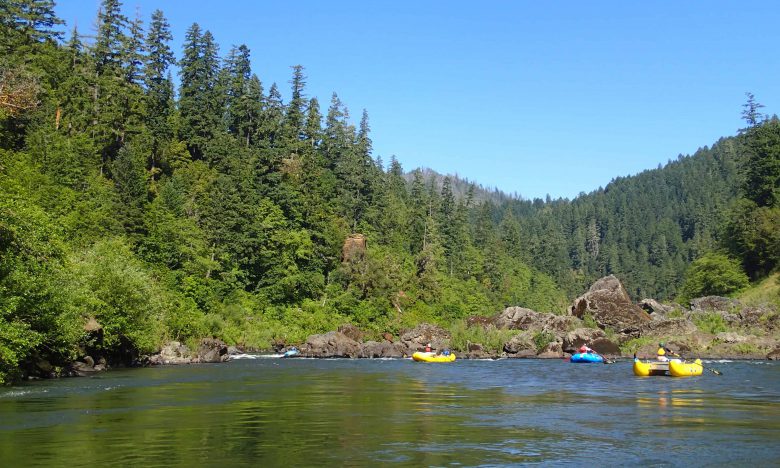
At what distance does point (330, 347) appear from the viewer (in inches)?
2936

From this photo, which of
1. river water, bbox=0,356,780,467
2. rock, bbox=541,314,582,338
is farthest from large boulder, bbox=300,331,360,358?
river water, bbox=0,356,780,467

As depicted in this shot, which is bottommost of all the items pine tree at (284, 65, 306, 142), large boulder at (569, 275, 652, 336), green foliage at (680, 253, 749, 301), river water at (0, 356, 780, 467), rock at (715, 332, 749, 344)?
river water at (0, 356, 780, 467)

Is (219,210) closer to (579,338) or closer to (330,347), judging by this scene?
(330,347)

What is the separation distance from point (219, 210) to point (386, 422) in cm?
7152

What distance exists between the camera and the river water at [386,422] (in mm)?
16625

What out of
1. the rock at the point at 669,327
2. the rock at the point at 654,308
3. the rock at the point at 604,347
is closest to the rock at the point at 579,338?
the rock at the point at 604,347

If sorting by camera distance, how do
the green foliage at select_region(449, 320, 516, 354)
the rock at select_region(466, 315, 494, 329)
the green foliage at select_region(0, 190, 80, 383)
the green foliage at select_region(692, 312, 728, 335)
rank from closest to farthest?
the green foliage at select_region(0, 190, 80, 383)
the green foliage at select_region(692, 312, 728, 335)
the green foliage at select_region(449, 320, 516, 354)
the rock at select_region(466, 315, 494, 329)

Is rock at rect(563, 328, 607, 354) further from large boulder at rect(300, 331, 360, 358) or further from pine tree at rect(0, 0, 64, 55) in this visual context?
pine tree at rect(0, 0, 64, 55)

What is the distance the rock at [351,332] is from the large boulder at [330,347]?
28.1 feet

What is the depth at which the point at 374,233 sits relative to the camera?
11369 cm

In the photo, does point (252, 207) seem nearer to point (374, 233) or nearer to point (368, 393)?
point (374, 233)

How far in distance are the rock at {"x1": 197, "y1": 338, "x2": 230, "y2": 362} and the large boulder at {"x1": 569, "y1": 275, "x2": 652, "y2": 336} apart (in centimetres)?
4385

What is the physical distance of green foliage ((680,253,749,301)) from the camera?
99.9 meters

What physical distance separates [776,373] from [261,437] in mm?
39908
